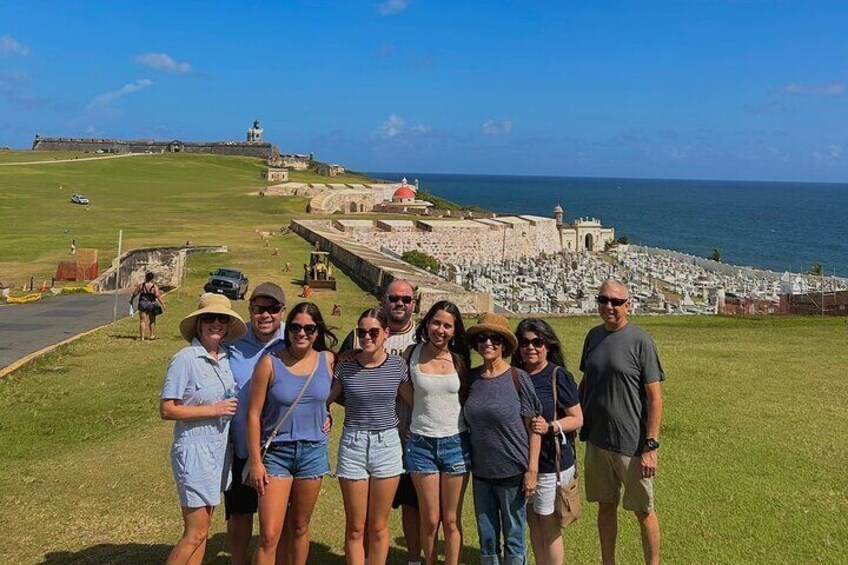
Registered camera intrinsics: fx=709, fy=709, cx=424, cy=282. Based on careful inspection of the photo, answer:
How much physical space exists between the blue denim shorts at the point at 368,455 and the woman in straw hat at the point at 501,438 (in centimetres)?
47

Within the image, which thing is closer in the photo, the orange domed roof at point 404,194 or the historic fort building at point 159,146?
the orange domed roof at point 404,194

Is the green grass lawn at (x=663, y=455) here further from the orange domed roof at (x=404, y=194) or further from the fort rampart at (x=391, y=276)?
the orange domed roof at (x=404, y=194)

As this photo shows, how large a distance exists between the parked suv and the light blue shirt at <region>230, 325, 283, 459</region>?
13617mm

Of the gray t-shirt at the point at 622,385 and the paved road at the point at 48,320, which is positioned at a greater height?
the gray t-shirt at the point at 622,385

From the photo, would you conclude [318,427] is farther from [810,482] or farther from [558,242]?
[558,242]

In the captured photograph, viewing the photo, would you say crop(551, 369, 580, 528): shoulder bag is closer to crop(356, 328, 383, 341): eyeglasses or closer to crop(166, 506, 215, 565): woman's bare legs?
crop(356, 328, 383, 341): eyeglasses

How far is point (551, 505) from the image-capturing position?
420 centimetres

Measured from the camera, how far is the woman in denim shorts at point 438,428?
13.3 ft

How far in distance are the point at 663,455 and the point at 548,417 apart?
3211 millimetres

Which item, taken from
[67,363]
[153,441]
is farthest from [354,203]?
[153,441]

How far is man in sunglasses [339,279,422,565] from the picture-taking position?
4.24 metres

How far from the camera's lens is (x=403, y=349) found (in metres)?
4.68

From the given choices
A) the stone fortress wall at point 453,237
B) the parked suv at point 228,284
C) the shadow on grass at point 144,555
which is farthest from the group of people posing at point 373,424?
the stone fortress wall at point 453,237

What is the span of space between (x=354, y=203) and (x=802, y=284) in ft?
106
